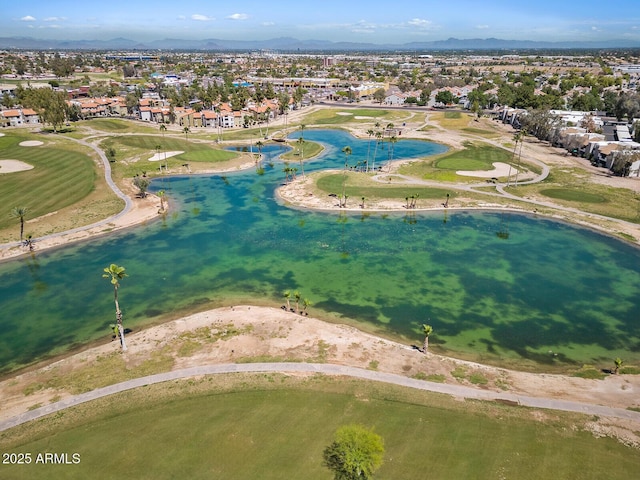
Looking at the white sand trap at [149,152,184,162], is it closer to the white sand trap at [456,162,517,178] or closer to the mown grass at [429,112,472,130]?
the white sand trap at [456,162,517,178]

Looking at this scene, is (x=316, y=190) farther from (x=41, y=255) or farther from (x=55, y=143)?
(x=55, y=143)

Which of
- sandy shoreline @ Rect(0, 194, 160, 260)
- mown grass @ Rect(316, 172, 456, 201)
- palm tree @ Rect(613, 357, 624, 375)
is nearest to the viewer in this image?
palm tree @ Rect(613, 357, 624, 375)

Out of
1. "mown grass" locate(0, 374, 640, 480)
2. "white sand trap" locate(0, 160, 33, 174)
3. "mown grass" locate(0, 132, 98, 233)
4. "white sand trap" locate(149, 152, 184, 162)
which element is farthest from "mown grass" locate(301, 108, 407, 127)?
"mown grass" locate(0, 374, 640, 480)

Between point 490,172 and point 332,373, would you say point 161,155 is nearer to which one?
point 490,172

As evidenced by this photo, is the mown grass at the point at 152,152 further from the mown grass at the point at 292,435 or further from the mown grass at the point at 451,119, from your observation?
the mown grass at the point at 451,119

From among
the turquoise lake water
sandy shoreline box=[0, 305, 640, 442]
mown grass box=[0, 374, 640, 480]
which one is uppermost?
mown grass box=[0, 374, 640, 480]

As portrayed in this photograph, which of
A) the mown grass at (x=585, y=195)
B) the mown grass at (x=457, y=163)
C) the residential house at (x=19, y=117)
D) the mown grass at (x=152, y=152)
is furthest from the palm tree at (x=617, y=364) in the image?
the residential house at (x=19, y=117)
